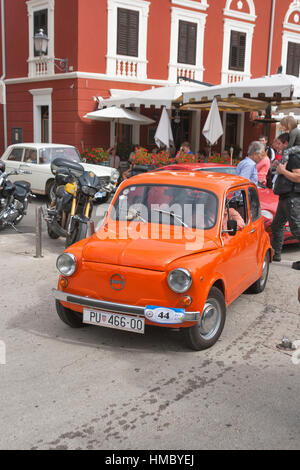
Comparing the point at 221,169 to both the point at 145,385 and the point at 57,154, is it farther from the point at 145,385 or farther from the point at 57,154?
the point at 57,154

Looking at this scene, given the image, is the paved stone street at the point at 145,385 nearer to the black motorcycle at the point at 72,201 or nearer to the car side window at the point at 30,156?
the black motorcycle at the point at 72,201

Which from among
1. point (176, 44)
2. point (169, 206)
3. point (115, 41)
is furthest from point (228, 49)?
point (169, 206)

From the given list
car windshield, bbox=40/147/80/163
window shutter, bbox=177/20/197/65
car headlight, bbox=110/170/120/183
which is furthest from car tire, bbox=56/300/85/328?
window shutter, bbox=177/20/197/65

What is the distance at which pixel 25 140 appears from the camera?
2167cm

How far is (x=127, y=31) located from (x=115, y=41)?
72 centimetres

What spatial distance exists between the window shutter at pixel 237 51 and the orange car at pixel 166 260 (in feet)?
62.5

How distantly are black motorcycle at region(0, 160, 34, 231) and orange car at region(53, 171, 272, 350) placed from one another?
15.9 ft

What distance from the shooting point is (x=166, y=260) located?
417 cm

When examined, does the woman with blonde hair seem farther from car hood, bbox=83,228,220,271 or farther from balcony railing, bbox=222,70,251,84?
balcony railing, bbox=222,70,251,84

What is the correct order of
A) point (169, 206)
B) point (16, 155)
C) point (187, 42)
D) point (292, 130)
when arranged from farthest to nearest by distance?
point (187, 42), point (16, 155), point (292, 130), point (169, 206)

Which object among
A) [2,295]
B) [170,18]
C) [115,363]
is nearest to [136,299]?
[115,363]

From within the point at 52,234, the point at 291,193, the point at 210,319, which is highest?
the point at 291,193

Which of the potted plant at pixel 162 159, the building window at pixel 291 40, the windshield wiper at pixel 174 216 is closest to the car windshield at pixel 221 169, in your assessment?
→ the potted plant at pixel 162 159

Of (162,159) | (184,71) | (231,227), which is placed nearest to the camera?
(231,227)
